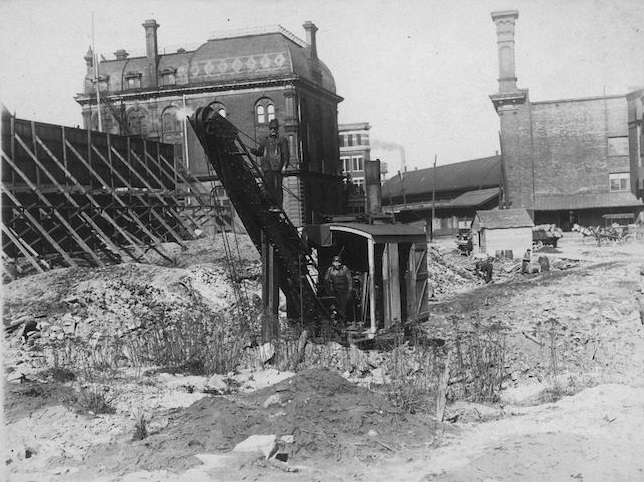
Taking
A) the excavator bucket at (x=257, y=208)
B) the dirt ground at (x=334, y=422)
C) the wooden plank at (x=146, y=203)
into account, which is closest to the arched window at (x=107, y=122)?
the wooden plank at (x=146, y=203)

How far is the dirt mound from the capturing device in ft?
23.2

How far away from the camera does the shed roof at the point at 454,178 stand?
51938mm

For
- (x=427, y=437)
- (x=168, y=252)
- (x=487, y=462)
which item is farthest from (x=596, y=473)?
(x=168, y=252)

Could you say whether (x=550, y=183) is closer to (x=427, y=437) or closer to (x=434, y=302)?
(x=434, y=302)

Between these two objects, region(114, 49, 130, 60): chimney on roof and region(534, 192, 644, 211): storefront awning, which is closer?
region(114, 49, 130, 60): chimney on roof

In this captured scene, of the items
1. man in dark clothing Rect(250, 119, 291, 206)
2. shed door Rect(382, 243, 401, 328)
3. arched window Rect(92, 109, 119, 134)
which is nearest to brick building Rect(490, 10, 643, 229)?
arched window Rect(92, 109, 119, 134)

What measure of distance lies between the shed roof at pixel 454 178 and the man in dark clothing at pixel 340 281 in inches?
1526

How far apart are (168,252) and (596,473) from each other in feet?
64.3

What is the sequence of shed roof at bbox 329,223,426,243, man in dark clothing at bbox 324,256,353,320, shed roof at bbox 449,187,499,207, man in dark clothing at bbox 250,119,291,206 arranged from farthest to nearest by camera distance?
shed roof at bbox 449,187,499,207 < man in dark clothing at bbox 324,256,353,320 < shed roof at bbox 329,223,426,243 < man in dark clothing at bbox 250,119,291,206

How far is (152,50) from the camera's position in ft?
136

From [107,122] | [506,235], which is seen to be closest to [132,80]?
[107,122]

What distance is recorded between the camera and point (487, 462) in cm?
659

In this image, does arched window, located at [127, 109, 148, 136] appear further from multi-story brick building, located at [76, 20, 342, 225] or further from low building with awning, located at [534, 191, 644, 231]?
low building with awning, located at [534, 191, 644, 231]

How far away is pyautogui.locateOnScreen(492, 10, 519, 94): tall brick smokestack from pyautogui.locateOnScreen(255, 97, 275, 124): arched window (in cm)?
1794
